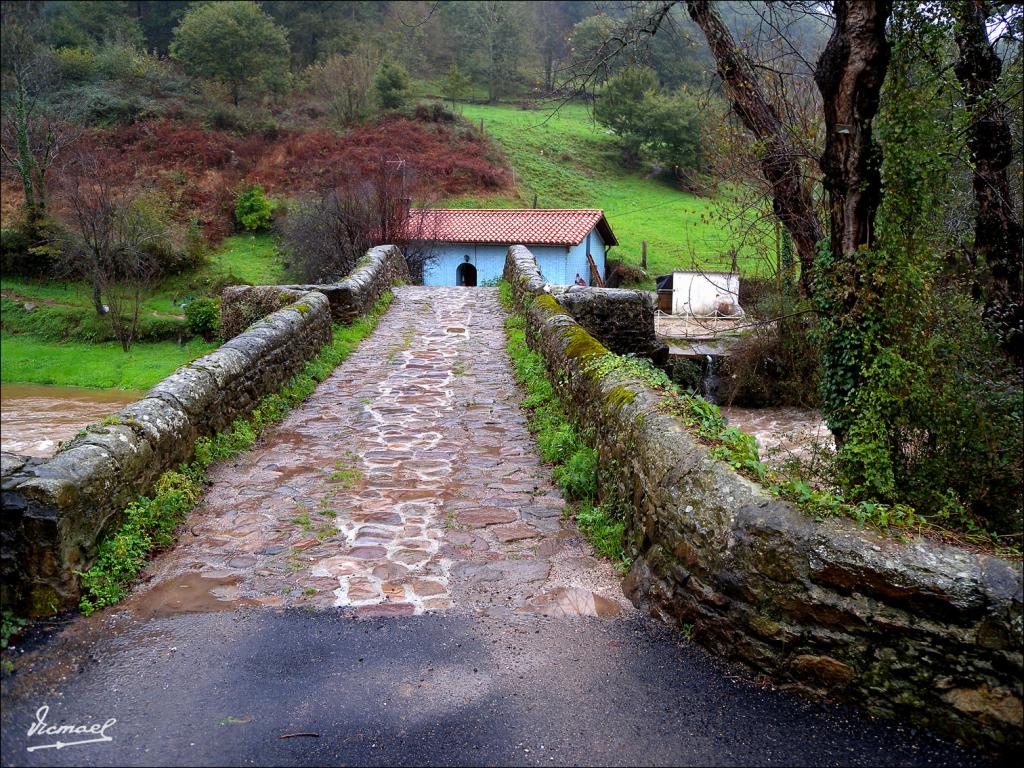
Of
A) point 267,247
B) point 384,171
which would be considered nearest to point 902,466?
point 384,171

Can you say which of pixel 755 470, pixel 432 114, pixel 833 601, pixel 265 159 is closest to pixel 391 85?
pixel 432 114

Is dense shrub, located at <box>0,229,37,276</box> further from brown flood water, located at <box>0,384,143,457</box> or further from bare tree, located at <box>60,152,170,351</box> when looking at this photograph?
brown flood water, located at <box>0,384,143,457</box>

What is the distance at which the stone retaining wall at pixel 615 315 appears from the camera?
11.7 m

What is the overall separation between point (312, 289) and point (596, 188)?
36.0 m

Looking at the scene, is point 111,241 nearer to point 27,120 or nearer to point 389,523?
point 27,120

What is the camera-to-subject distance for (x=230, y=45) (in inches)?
1734

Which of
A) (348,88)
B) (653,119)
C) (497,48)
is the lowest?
(653,119)

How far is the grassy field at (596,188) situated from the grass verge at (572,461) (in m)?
25.2

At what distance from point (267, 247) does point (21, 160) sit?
2418 cm

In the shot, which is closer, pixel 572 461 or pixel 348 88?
pixel 572 461

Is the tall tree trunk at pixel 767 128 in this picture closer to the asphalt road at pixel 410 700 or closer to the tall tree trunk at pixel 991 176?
the tall tree trunk at pixel 991 176

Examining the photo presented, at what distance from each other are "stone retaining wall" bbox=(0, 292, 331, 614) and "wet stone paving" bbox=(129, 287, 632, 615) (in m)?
0.39

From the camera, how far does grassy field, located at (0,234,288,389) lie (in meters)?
4.65

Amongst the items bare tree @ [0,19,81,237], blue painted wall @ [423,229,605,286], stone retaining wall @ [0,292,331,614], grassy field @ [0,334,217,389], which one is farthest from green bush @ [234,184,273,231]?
stone retaining wall @ [0,292,331,614]
